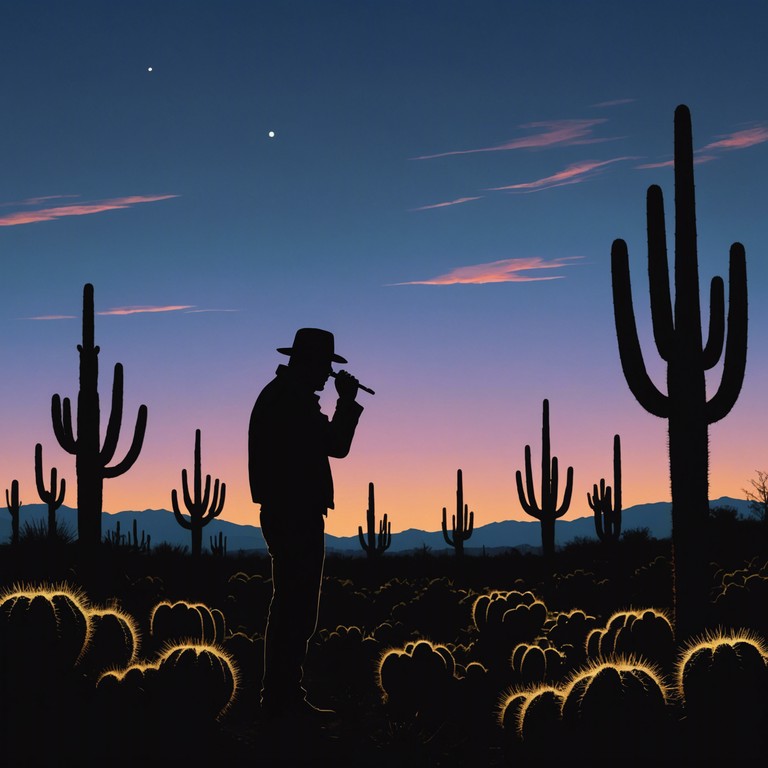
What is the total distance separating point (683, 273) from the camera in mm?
10820

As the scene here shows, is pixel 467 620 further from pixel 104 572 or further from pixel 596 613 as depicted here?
pixel 104 572

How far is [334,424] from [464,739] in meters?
2.07

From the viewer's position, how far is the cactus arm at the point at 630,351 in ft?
34.3

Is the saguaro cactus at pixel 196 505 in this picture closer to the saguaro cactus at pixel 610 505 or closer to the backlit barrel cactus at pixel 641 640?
the saguaro cactus at pixel 610 505

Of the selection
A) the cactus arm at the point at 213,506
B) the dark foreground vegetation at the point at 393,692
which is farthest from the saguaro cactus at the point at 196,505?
the dark foreground vegetation at the point at 393,692

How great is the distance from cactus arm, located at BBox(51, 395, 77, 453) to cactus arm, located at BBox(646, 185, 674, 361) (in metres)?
11.6

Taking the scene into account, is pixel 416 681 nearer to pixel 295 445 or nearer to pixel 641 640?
pixel 641 640

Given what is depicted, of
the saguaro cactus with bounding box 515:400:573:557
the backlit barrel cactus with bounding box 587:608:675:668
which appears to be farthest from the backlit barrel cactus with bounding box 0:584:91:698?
the saguaro cactus with bounding box 515:400:573:557

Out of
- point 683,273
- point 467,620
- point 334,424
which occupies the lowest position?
point 467,620

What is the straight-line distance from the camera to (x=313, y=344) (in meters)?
6.60

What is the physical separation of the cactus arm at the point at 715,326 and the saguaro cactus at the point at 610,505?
19.6m

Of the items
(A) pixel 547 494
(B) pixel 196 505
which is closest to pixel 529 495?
(A) pixel 547 494

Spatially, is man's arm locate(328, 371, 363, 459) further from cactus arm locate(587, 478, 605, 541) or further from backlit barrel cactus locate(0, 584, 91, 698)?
cactus arm locate(587, 478, 605, 541)

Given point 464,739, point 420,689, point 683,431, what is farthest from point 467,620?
point 464,739
